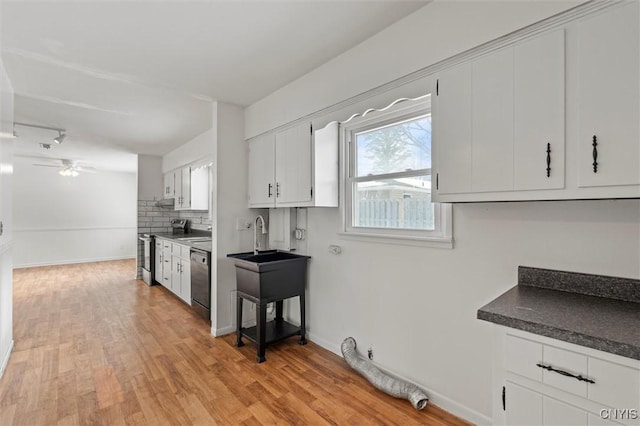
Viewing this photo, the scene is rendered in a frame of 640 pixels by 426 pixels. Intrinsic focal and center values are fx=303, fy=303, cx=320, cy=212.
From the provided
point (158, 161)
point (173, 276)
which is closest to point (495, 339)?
A: point (173, 276)

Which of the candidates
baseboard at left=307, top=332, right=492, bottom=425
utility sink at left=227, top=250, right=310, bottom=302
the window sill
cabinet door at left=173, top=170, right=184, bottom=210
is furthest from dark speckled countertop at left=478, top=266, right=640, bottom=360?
cabinet door at left=173, top=170, right=184, bottom=210

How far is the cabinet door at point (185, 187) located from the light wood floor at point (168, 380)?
85.1 inches

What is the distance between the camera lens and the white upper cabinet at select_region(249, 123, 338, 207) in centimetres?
268

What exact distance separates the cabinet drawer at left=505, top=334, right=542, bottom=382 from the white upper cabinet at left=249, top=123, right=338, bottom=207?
1772 millimetres

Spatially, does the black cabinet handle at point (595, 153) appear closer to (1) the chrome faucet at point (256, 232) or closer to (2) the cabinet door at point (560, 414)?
(2) the cabinet door at point (560, 414)

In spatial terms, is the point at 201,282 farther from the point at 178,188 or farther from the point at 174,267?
the point at 178,188

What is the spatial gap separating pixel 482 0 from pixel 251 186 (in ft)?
8.59

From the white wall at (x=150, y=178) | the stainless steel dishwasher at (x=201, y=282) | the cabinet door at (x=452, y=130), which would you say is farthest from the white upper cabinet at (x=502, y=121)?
the white wall at (x=150, y=178)

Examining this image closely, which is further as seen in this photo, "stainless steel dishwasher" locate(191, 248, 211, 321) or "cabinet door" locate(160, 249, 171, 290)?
"cabinet door" locate(160, 249, 171, 290)

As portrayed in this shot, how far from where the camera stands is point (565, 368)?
41.3 inches

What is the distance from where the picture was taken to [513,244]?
1662 millimetres

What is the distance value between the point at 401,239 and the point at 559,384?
1220 millimetres

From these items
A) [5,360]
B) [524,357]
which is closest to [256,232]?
[5,360]

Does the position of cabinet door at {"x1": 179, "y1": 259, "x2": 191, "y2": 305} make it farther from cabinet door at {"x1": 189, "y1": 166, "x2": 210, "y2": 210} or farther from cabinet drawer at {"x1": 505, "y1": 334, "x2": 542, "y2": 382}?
cabinet drawer at {"x1": 505, "y1": 334, "x2": 542, "y2": 382}
